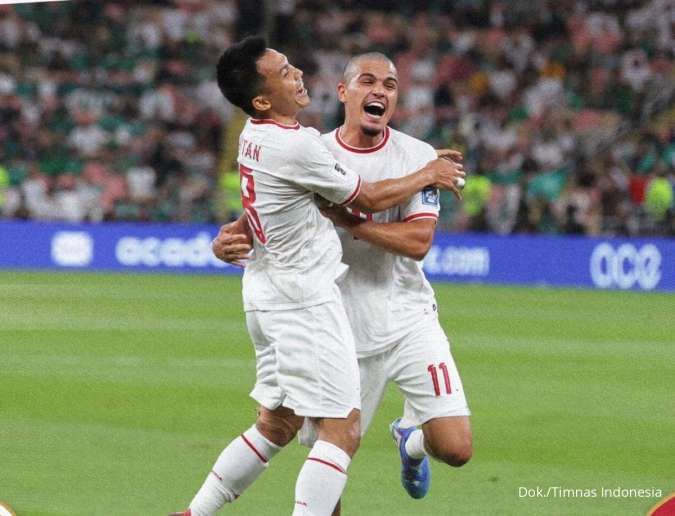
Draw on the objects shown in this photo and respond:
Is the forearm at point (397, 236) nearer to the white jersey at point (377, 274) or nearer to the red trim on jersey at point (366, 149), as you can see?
the white jersey at point (377, 274)

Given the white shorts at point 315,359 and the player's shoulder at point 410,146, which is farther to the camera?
the player's shoulder at point 410,146

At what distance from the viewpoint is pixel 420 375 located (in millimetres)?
6020

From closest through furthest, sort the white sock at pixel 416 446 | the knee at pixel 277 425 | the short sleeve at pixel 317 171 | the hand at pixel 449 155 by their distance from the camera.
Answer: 1. the short sleeve at pixel 317 171
2. the knee at pixel 277 425
3. the hand at pixel 449 155
4. the white sock at pixel 416 446

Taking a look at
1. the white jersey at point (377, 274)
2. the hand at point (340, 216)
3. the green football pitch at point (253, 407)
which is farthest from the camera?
the green football pitch at point (253, 407)

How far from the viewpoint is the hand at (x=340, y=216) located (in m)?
5.62

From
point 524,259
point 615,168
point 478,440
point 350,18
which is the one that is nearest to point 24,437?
point 478,440

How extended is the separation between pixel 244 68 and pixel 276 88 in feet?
0.50

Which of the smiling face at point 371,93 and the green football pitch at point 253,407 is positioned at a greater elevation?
the smiling face at point 371,93

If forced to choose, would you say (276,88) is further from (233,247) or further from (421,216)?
(421,216)

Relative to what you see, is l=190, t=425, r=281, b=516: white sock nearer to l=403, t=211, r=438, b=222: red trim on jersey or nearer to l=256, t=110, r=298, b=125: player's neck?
l=403, t=211, r=438, b=222: red trim on jersey

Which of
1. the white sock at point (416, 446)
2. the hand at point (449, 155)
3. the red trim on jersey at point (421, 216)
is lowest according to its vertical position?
the white sock at point (416, 446)

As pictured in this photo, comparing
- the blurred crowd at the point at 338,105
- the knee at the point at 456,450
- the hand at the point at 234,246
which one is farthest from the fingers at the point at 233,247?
the blurred crowd at the point at 338,105

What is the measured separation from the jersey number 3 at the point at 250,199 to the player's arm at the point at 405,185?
0.39 m

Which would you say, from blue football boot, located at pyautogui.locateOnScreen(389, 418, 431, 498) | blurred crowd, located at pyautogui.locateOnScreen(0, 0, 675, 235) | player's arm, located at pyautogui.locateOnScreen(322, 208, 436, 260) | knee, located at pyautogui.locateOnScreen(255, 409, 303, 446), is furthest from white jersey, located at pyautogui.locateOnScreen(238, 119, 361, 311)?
blurred crowd, located at pyautogui.locateOnScreen(0, 0, 675, 235)
